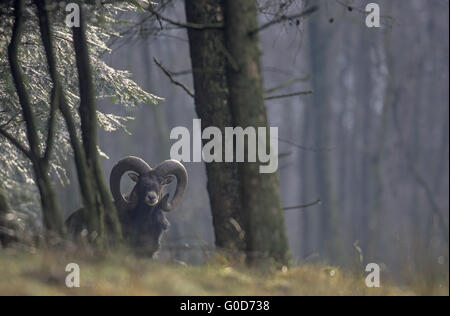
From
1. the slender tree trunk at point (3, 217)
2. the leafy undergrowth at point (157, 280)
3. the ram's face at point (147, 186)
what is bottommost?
the leafy undergrowth at point (157, 280)

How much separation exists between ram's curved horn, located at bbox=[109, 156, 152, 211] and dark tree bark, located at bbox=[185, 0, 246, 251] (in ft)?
10.5

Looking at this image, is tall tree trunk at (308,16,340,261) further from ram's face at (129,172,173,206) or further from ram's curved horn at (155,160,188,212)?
ram's face at (129,172,173,206)

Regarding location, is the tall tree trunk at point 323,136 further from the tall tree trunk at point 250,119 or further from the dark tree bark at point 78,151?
the dark tree bark at point 78,151

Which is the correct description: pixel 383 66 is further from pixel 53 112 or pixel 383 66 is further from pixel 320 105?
pixel 53 112

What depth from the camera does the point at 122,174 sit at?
11.8 m

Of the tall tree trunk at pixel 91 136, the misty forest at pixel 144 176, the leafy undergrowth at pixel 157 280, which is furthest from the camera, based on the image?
the tall tree trunk at pixel 91 136

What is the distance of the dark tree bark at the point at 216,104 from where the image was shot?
8.80m

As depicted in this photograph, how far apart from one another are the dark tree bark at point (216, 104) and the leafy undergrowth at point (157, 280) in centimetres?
121

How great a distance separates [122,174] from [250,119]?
431 centimetres

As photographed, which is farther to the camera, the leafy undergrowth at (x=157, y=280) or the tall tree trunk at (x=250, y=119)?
the tall tree trunk at (x=250, y=119)

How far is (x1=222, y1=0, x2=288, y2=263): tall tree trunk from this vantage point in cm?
808

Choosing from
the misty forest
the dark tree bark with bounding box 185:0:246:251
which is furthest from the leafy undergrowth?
the dark tree bark with bounding box 185:0:246:251

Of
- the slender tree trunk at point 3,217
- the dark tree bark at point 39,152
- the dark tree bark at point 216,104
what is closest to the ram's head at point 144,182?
the dark tree bark at point 216,104
